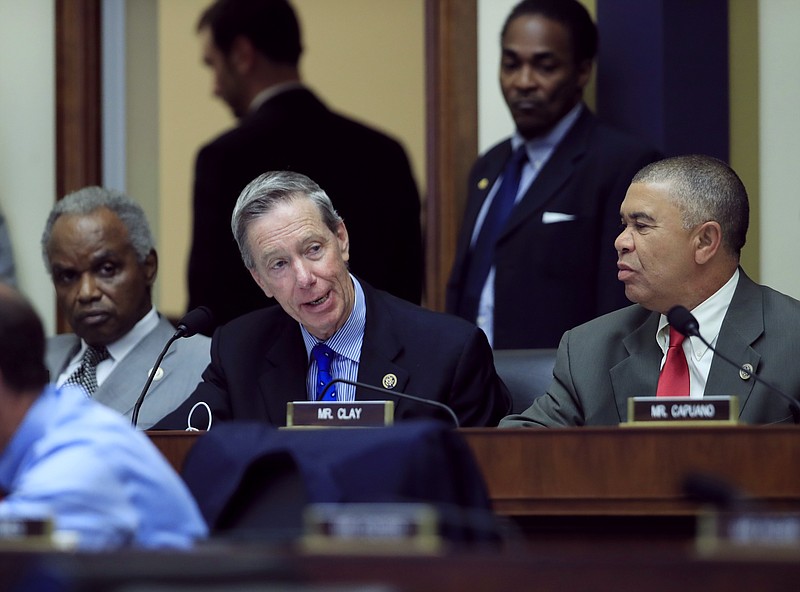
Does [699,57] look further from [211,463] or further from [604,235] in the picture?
[211,463]

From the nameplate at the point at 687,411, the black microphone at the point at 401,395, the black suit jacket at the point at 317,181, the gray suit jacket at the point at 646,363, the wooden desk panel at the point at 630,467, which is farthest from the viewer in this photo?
the black suit jacket at the point at 317,181

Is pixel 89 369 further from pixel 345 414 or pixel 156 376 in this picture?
pixel 345 414

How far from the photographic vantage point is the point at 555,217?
175 inches

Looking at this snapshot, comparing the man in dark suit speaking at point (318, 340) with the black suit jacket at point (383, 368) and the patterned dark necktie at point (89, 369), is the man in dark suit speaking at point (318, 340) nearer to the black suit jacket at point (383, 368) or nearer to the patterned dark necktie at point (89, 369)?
the black suit jacket at point (383, 368)

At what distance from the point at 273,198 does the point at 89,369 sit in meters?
1.01

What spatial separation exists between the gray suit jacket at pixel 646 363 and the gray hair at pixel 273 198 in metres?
0.70

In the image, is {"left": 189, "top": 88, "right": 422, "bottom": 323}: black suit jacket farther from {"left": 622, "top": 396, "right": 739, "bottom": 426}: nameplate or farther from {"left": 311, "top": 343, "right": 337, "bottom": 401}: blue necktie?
{"left": 622, "top": 396, "right": 739, "bottom": 426}: nameplate

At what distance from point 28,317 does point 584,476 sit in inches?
42.9

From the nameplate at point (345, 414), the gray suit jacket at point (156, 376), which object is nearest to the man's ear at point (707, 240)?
the nameplate at point (345, 414)

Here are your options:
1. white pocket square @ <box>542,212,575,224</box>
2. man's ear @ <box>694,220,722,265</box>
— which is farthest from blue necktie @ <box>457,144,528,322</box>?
man's ear @ <box>694,220,722,265</box>

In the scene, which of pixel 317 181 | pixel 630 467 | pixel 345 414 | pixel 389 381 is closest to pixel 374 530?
pixel 630 467

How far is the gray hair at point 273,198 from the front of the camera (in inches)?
144

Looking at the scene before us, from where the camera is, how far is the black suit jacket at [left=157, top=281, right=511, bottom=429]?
347 cm

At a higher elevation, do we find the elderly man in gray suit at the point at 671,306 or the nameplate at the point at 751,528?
the elderly man in gray suit at the point at 671,306
